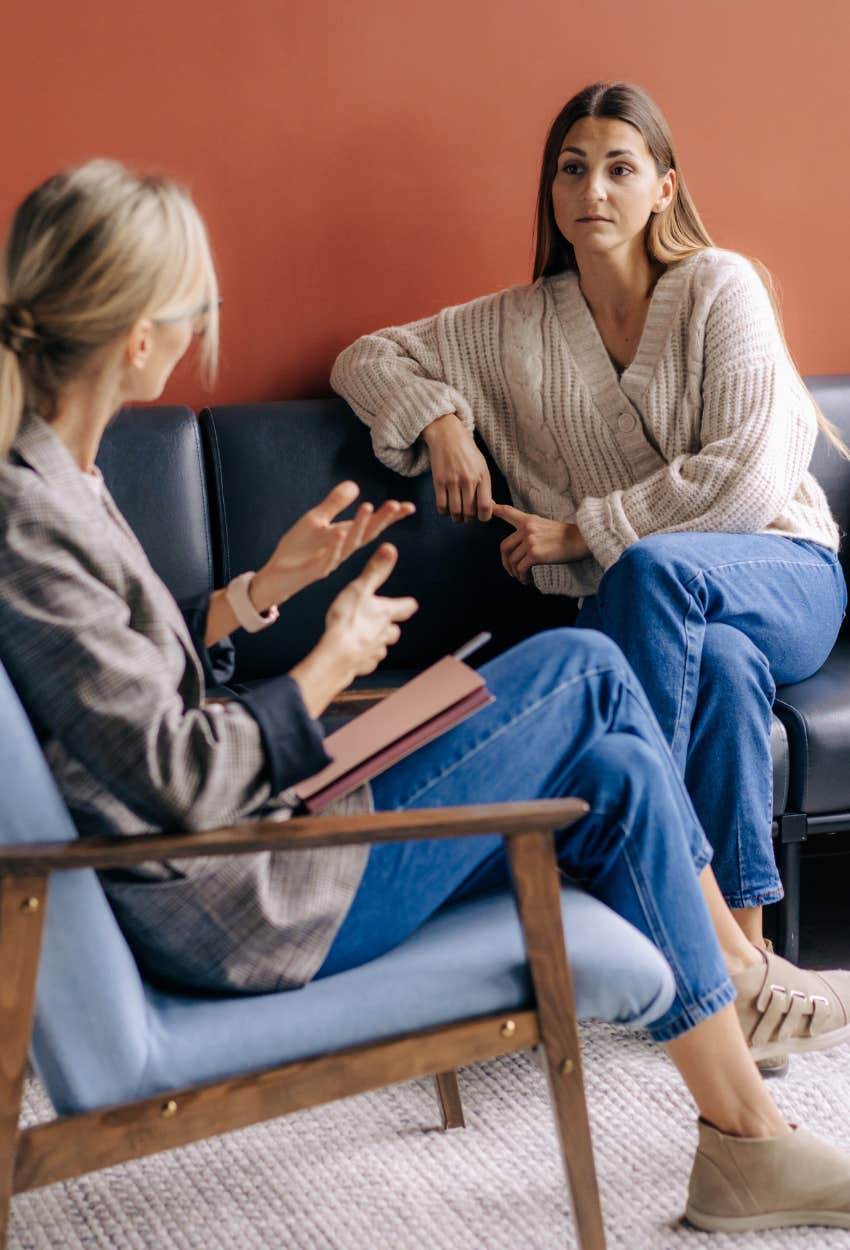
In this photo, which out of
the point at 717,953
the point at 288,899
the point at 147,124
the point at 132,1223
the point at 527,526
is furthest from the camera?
the point at 147,124

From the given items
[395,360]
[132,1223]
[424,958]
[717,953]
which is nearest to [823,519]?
[395,360]

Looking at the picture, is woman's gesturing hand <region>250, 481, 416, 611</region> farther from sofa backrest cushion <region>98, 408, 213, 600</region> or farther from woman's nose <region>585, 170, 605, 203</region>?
woman's nose <region>585, 170, 605, 203</region>

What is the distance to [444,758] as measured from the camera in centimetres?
137

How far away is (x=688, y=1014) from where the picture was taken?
54.6 inches

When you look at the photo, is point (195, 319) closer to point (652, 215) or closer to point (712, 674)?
point (712, 674)

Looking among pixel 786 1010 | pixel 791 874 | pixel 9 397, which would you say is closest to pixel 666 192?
pixel 791 874

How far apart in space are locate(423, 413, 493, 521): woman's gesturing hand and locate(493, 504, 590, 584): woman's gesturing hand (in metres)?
0.07

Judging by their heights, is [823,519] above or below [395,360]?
below

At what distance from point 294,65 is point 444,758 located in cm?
165

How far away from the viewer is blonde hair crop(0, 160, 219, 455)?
3.99 feet

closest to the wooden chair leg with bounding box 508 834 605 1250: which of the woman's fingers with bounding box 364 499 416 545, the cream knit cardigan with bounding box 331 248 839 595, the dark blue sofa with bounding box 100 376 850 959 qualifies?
the woman's fingers with bounding box 364 499 416 545

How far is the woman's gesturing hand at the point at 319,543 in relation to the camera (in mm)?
1423

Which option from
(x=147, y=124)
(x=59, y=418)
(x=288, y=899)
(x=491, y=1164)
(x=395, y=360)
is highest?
(x=147, y=124)

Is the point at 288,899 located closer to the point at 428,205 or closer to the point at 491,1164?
the point at 491,1164
